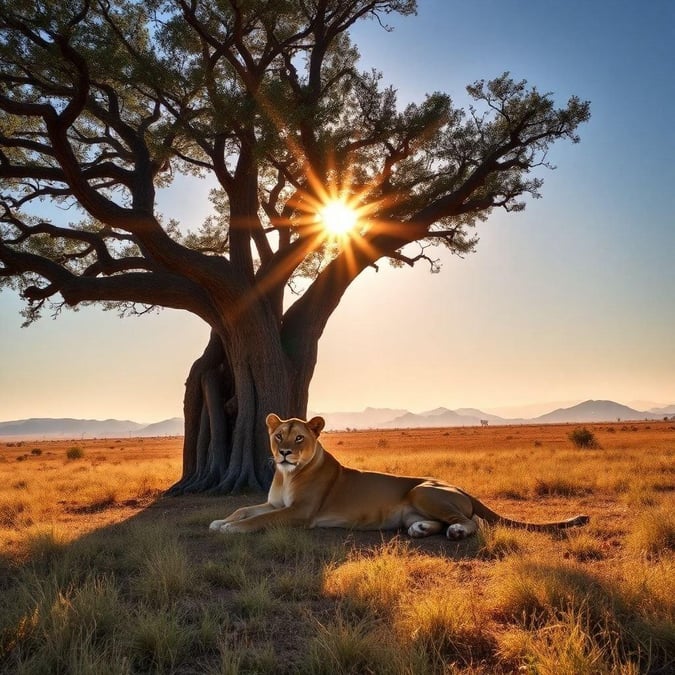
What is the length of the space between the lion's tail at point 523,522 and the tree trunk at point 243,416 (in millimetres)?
7052

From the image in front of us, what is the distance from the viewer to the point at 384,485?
876cm

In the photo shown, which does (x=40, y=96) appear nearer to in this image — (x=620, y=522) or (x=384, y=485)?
(x=384, y=485)

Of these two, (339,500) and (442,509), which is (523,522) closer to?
(442,509)

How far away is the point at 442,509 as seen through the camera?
27.1 ft

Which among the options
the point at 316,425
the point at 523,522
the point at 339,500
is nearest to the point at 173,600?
the point at 339,500

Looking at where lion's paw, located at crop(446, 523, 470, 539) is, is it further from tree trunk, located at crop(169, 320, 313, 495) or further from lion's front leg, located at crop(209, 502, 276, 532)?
tree trunk, located at crop(169, 320, 313, 495)

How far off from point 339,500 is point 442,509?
4.61 ft

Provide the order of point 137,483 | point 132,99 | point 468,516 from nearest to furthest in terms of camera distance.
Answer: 1. point 468,516
2. point 132,99
3. point 137,483

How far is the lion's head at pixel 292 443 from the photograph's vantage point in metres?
8.32

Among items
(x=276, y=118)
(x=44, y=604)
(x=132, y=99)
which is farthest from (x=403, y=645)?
(x=132, y=99)

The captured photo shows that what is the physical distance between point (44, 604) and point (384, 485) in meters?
5.00

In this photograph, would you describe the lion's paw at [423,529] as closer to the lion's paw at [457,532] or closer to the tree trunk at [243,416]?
the lion's paw at [457,532]

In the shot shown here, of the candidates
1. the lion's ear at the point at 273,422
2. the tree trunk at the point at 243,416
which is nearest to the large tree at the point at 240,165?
the tree trunk at the point at 243,416

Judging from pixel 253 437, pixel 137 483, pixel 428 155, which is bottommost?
pixel 137 483
